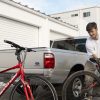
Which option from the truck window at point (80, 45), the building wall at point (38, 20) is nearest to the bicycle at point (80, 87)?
the truck window at point (80, 45)

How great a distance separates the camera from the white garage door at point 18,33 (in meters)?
17.2

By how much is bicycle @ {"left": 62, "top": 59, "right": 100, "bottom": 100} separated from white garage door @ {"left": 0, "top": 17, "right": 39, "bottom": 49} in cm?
1117

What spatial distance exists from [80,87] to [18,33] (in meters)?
13.1

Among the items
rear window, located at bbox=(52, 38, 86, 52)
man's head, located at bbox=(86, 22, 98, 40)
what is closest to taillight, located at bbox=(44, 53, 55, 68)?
man's head, located at bbox=(86, 22, 98, 40)

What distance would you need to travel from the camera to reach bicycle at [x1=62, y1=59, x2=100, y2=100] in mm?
5734

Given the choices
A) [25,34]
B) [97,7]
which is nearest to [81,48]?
[25,34]

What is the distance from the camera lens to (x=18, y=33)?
61.6 ft

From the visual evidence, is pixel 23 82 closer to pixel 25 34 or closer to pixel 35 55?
pixel 35 55

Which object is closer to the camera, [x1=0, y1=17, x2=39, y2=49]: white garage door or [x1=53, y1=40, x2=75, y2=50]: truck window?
[x1=53, y1=40, x2=75, y2=50]: truck window

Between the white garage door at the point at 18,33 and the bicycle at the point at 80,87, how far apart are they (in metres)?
11.2

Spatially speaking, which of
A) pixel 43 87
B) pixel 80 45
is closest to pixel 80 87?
pixel 43 87

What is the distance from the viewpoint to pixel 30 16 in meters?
20.1

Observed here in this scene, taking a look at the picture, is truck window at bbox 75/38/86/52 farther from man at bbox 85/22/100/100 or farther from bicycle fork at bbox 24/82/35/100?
bicycle fork at bbox 24/82/35/100

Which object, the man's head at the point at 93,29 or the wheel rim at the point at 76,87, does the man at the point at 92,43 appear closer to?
the man's head at the point at 93,29
